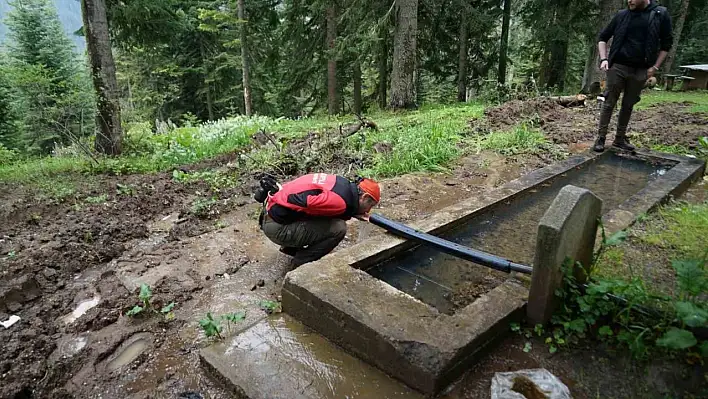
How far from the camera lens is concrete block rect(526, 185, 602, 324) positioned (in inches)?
90.8

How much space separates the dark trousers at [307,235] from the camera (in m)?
3.54

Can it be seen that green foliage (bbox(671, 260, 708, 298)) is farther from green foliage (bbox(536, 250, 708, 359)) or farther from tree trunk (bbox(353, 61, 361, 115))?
tree trunk (bbox(353, 61, 361, 115))

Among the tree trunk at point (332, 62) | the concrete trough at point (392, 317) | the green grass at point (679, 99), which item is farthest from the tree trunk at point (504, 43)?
the concrete trough at point (392, 317)

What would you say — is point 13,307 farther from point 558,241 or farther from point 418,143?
point 418,143

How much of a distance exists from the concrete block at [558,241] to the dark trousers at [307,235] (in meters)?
1.73

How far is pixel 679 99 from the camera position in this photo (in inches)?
436

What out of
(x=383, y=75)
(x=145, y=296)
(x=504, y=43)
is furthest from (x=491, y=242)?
(x=504, y=43)

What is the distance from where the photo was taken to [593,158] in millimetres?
5883

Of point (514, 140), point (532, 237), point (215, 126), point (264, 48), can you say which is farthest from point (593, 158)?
point (264, 48)

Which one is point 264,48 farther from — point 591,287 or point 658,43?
point 591,287

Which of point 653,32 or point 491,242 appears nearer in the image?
point 491,242

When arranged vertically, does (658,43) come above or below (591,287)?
above

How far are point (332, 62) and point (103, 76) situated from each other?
885cm

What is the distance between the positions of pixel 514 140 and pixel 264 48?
14.1 m
